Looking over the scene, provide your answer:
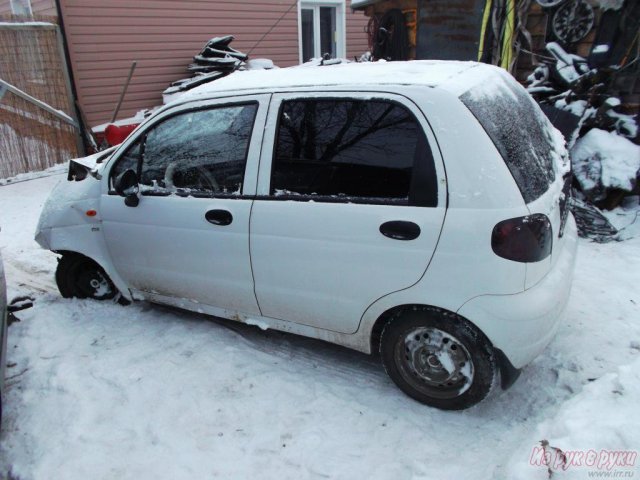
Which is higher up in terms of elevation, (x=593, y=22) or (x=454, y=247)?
(x=593, y=22)

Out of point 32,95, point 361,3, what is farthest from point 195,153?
point 32,95

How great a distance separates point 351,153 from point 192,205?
3.77 ft

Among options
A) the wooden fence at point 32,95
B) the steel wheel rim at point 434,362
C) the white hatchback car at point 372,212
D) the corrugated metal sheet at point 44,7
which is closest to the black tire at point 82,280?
the white hatchback car at point 372,212

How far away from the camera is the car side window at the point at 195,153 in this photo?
3066 mm

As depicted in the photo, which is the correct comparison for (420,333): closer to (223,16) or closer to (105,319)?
(105,319)

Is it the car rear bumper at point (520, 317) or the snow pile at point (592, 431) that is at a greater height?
the car rear bumper at point (520, 317)

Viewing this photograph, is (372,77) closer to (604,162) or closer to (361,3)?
(604,162)

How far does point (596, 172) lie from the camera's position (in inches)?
200

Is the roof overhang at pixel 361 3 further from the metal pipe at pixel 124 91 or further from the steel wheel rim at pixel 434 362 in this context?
the steel wheel rim at pixel 434 362

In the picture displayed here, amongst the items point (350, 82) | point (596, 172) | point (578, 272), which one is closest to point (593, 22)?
point (596, 172)

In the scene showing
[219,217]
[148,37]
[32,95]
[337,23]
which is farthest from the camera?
[337,23]

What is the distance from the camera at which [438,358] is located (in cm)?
271

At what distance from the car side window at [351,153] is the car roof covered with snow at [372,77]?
5.7 inches

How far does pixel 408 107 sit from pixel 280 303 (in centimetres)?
142
